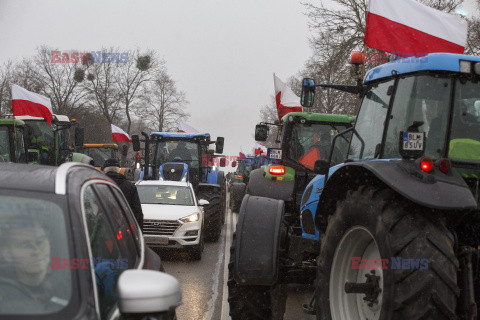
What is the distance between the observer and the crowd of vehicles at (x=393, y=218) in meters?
2.75

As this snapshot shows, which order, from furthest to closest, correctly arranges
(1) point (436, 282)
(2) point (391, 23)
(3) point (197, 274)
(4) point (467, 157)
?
(3) point (197, 274) → (2) point (391, 23) → (4) point (467, 157) → (1) point (436, 282)

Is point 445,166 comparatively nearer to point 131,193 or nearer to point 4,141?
point 131,193

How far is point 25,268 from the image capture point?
2.16 metres

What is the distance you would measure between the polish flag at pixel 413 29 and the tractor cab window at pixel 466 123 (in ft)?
8.31

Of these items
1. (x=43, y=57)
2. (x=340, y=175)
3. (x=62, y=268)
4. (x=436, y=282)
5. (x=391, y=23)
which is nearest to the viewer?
(x=62, y=268)

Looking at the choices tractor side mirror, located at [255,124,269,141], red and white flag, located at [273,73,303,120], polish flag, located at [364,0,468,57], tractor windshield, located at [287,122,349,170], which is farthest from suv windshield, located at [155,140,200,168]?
polish flag, located at [364,0,468,57]

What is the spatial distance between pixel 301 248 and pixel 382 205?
2311mm

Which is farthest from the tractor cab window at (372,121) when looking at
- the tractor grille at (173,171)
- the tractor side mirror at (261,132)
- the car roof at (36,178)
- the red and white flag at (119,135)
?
the red and white flag at (119,135)

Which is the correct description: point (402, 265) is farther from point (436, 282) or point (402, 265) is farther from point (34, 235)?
point (34, 235)

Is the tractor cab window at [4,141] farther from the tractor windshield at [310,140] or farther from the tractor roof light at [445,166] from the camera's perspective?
the tractor roof light at [445,166]

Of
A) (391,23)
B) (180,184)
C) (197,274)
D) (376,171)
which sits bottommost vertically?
(197,274)

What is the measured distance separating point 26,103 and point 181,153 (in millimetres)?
4520

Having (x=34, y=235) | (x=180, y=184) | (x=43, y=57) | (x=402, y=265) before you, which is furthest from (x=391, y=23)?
(x=43, y=57)

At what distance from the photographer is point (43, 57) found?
50.2 meters
